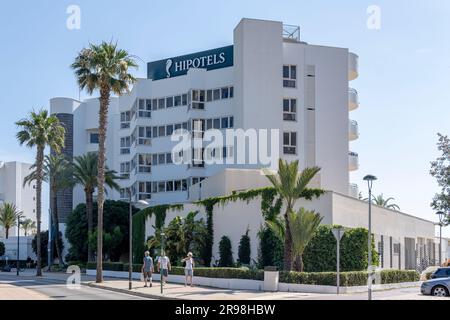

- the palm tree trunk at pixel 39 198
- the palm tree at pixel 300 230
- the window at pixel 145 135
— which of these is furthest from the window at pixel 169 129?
the palm tree at pixel 300 230

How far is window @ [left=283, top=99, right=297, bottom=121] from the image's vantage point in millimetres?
61500

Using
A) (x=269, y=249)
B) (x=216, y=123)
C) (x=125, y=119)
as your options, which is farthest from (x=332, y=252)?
(x=125, y=119)

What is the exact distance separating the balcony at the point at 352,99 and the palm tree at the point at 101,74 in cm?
2482

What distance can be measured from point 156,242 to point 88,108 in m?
43.9

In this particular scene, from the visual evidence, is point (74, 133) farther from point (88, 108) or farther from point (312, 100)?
point (312, 100)

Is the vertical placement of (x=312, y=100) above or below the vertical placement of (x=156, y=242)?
above

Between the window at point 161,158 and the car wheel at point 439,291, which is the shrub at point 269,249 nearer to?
the car wheel at point 439,291

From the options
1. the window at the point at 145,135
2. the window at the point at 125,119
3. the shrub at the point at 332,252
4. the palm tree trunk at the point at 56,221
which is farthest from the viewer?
the palm tree trunk at the point at 56,221

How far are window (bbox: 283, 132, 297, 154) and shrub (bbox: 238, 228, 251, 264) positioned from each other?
1935cm

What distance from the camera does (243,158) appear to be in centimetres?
5875

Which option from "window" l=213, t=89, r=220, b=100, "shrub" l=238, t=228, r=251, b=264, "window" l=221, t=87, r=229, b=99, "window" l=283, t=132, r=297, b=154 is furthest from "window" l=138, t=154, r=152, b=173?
"shrub" l=238, t=228, r=251, b=264

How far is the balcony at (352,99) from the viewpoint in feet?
211
